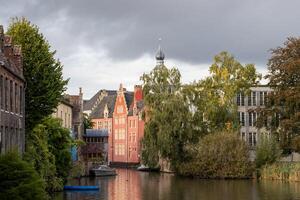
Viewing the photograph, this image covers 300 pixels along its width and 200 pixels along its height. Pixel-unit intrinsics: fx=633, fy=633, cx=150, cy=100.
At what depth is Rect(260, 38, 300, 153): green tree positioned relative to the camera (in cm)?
6303

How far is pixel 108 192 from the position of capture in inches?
1909

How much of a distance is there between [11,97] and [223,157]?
37.2 m

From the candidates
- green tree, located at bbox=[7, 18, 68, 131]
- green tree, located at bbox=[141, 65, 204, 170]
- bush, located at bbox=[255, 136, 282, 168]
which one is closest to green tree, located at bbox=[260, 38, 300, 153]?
bush, located at bbox=[255, 136, 282, 168]

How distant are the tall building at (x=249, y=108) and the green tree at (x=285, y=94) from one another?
55.8ft

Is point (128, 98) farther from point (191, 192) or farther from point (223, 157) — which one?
point (191, 192)

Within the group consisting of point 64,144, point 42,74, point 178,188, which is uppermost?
point 42,74

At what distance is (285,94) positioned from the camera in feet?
208

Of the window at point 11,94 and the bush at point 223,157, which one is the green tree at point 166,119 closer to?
the bush at point 223,157

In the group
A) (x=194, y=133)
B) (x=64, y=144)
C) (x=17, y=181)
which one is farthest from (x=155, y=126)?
(x=17, y=181)

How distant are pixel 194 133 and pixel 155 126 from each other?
15.3 ft

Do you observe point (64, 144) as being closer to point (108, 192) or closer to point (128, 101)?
point (108, 192)

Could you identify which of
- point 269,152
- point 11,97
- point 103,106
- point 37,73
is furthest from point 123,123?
point 11,97

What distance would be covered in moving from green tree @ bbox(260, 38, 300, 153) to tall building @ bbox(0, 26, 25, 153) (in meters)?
32.7

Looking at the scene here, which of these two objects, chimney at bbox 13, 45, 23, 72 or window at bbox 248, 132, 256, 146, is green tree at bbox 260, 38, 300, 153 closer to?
window at bbox 248, 132, 256, 146
